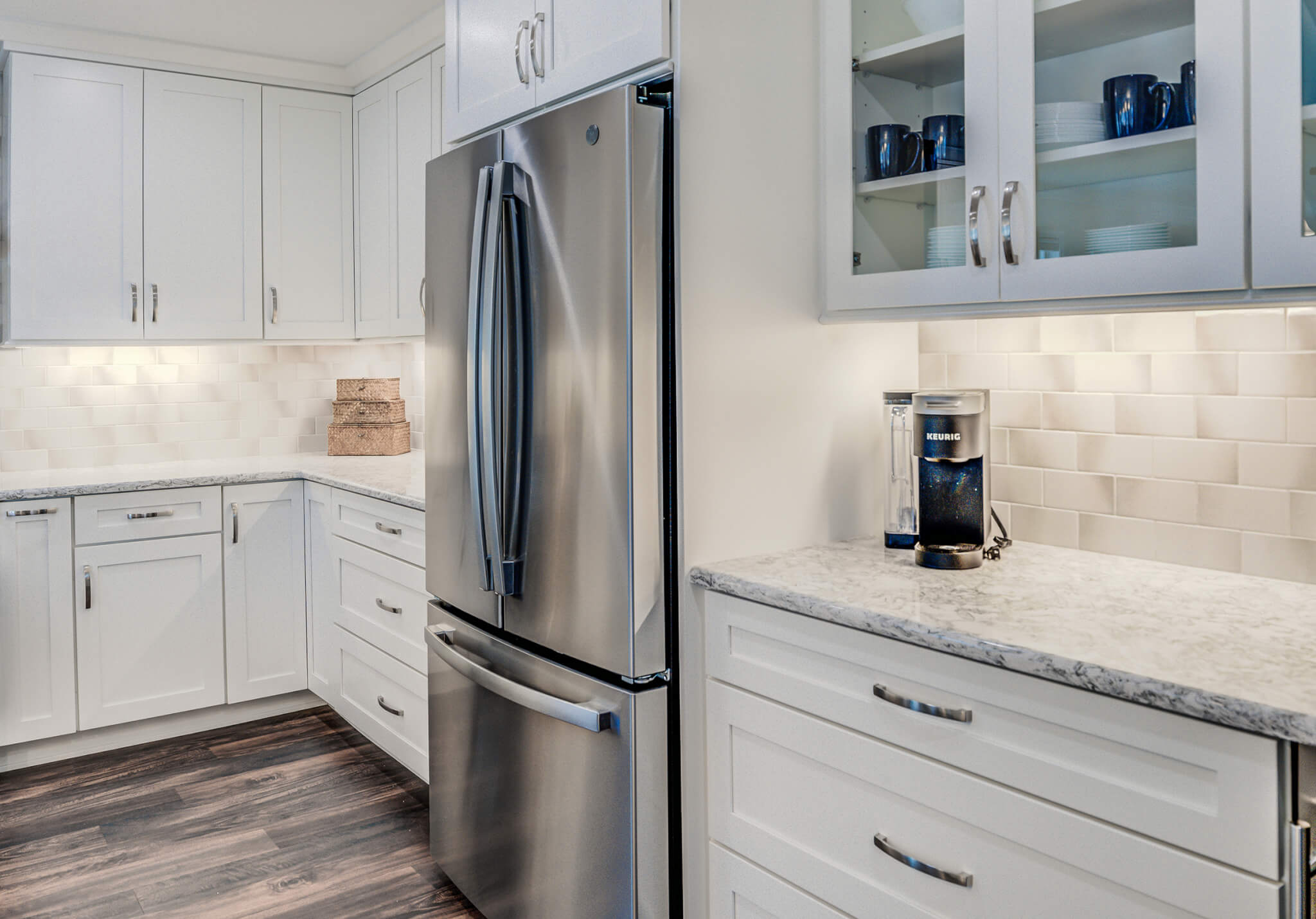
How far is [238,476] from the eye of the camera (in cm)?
339

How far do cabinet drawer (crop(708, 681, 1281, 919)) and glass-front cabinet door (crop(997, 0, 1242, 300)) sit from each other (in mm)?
775

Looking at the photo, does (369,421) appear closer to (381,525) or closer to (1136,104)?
(381,525)

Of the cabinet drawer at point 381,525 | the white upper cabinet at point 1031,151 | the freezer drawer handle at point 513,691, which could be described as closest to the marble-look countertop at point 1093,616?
the freezer drawer handle at point 513,691

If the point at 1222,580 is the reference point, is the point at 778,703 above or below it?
below

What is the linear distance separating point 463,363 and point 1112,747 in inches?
57.8

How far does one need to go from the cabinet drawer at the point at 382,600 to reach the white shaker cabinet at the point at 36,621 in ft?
2.80

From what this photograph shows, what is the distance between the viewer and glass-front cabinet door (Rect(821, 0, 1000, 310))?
5.31 feet

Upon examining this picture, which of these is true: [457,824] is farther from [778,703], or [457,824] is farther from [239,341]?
[239,341]

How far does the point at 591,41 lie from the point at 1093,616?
4.44 feet

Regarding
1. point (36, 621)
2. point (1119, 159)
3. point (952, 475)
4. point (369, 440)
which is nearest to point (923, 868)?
point (952, 475)

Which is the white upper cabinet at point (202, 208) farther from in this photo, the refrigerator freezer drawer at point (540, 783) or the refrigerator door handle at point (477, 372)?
the refrigerator door handle at point (477, 372)

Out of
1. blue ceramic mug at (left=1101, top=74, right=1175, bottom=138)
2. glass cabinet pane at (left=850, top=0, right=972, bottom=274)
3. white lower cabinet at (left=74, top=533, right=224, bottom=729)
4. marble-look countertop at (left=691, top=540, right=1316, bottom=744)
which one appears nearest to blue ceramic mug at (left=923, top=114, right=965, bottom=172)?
glass cabinet pane at (left=850, top=0, right=972, bottom=274)

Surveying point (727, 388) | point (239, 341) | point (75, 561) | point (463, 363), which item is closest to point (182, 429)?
point (239, 341)

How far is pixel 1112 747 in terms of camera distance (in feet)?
3.74
